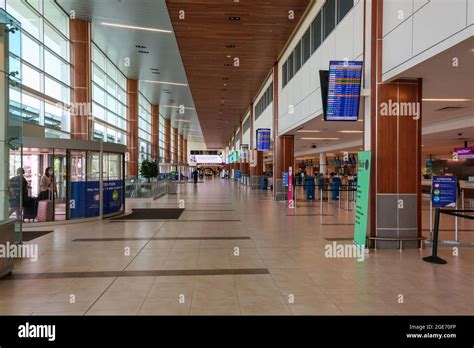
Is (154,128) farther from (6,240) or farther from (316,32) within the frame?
(6,240)

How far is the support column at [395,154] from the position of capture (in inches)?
298

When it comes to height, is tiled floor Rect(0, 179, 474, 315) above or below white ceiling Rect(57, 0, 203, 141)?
below

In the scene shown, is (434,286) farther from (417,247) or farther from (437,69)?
(437,69)

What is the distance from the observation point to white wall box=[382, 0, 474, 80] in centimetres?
516

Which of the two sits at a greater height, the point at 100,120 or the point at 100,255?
the point at 100,120

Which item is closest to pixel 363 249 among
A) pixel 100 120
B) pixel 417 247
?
pixel 417 247

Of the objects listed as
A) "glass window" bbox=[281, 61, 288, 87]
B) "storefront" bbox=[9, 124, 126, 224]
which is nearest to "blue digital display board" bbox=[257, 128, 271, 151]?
"glass window" bbox=[281, 61, 288, 87]

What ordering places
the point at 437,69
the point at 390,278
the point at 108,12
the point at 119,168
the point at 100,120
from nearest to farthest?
the point at 390,278 → the point at 437,69 → the point at 119,168 → the point at 108,12 → the point at 100,120

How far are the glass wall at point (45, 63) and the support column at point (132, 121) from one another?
12.6 meters

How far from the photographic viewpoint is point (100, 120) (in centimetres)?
2231

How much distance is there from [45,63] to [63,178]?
721 cm

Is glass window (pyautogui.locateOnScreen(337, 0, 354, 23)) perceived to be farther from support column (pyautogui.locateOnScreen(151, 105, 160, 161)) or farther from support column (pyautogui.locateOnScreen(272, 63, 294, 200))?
support column (pyautogui.locateOnScreen(151, 105, 160, 161))

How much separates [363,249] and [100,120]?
1909cm

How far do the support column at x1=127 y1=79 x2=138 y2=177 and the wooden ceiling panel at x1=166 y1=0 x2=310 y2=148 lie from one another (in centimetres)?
688
